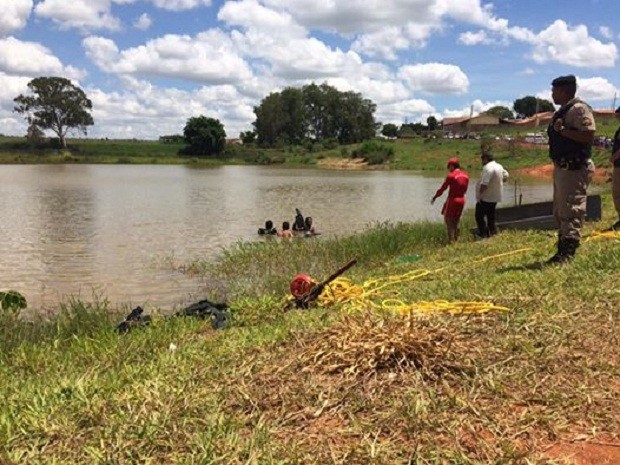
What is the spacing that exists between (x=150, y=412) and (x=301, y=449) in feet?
2.96

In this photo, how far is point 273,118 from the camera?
345 ft

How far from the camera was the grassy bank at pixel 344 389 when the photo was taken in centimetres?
285

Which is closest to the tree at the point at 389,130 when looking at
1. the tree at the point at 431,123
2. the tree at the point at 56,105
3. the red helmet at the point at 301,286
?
the tree at the point at 431,123

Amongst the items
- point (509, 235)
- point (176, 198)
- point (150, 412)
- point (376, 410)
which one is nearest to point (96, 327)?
point (150, 412)

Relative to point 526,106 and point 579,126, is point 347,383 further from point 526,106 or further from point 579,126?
point 526,106

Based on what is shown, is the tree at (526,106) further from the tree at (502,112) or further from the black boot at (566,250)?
the black boot at (566,250)

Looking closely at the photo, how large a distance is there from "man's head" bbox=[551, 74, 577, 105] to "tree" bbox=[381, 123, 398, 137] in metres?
113

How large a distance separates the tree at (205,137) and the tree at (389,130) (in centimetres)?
3586

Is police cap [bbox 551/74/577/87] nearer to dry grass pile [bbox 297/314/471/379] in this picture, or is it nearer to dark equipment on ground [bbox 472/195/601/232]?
dry grass pile [bbox 297/314/471/379]

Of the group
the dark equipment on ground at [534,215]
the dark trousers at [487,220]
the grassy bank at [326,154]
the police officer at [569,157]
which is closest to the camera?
the police officer at [569,157]

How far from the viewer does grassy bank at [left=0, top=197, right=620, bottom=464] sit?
2852 millimetres

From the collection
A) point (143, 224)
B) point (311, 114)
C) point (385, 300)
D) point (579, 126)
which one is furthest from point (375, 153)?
point (385, 300)

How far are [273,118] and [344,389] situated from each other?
10399cm

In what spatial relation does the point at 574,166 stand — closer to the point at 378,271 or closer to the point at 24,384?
A: the point at 378,271
